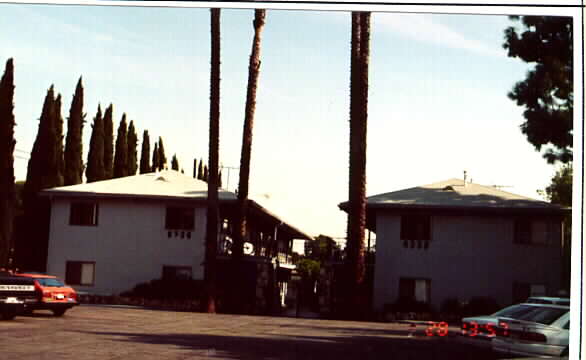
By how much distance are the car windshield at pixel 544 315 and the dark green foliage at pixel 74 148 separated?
25.0 ft

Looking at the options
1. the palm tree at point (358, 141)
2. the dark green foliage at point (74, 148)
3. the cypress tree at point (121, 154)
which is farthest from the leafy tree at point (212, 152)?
the palm tree at point (358, 141)

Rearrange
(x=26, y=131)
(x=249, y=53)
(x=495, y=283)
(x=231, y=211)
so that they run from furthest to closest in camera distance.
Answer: (x=231, y=211)
(x=249, y=53)
(x=495, y=283)
(x=26, y=131)

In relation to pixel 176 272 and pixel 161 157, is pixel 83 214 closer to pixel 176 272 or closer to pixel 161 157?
pixel 161 157

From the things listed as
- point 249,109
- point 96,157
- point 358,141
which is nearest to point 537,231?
point 358,141

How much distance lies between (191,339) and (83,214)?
2.79m

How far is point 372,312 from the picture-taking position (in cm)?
1438

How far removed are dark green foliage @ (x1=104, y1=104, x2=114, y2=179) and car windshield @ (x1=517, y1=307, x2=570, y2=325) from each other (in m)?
7.16

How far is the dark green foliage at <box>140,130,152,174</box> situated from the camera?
13.3 m

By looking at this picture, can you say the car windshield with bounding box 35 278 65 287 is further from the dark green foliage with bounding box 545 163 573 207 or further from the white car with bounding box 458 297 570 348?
the dark green foliage with bounding box 545 163 573 207

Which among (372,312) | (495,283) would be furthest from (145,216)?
(495,283)

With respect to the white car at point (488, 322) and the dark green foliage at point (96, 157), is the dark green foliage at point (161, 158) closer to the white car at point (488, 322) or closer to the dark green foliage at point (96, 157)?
the dark green foliage at point (96, 157)

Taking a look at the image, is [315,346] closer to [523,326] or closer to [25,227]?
[523,326]

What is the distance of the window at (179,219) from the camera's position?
1375cm

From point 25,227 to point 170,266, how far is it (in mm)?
2501
